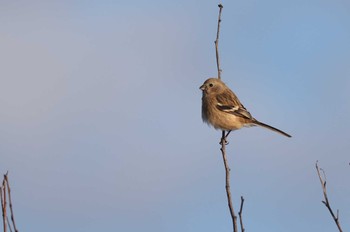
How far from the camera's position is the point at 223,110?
13.7 meters

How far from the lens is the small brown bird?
1357 cm

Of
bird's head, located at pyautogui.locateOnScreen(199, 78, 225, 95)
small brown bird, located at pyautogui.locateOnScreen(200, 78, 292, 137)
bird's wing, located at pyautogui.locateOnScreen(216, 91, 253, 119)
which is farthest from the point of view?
bird's head, located at pyautogui.locateOnScreen(199, 78, 225, 95)

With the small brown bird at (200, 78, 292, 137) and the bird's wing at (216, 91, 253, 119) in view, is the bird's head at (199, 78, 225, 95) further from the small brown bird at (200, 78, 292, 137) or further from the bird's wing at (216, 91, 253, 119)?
the bird's wing at (216, 91, 253, 119)

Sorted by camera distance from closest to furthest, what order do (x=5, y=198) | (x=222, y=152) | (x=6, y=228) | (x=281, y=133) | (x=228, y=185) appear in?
(x=6, y=228)
(x=5, y=198)
(x=228, y=185)
(x=222, y=152)
(x=281, y=133)

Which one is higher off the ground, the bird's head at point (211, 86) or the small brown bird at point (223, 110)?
the bird's head at point (211, 86)

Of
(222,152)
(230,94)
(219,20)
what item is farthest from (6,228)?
(230,94)

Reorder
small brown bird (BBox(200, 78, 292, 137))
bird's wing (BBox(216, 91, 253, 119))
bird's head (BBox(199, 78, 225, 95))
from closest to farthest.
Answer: small brown bird (BBox(200, 78, 292, 137)), bird's wing (BBox(216, 91, 253, 119)), bird's head (BBox(199, 78, 225, 95))

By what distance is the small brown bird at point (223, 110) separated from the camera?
13570 mm

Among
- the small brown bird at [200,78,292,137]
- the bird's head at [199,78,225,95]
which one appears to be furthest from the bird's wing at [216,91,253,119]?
the bird's head at [199,78,225,95]

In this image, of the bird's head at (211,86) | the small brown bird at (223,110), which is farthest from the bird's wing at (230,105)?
the bird's head at (211,86)

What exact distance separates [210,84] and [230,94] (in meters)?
0.50

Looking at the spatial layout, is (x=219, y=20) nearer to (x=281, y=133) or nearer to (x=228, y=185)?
(x=228, y=185)

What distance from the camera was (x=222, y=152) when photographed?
6.50 meters

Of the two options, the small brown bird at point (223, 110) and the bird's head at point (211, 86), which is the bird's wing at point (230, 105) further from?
the bird's head at point (211, 86)
